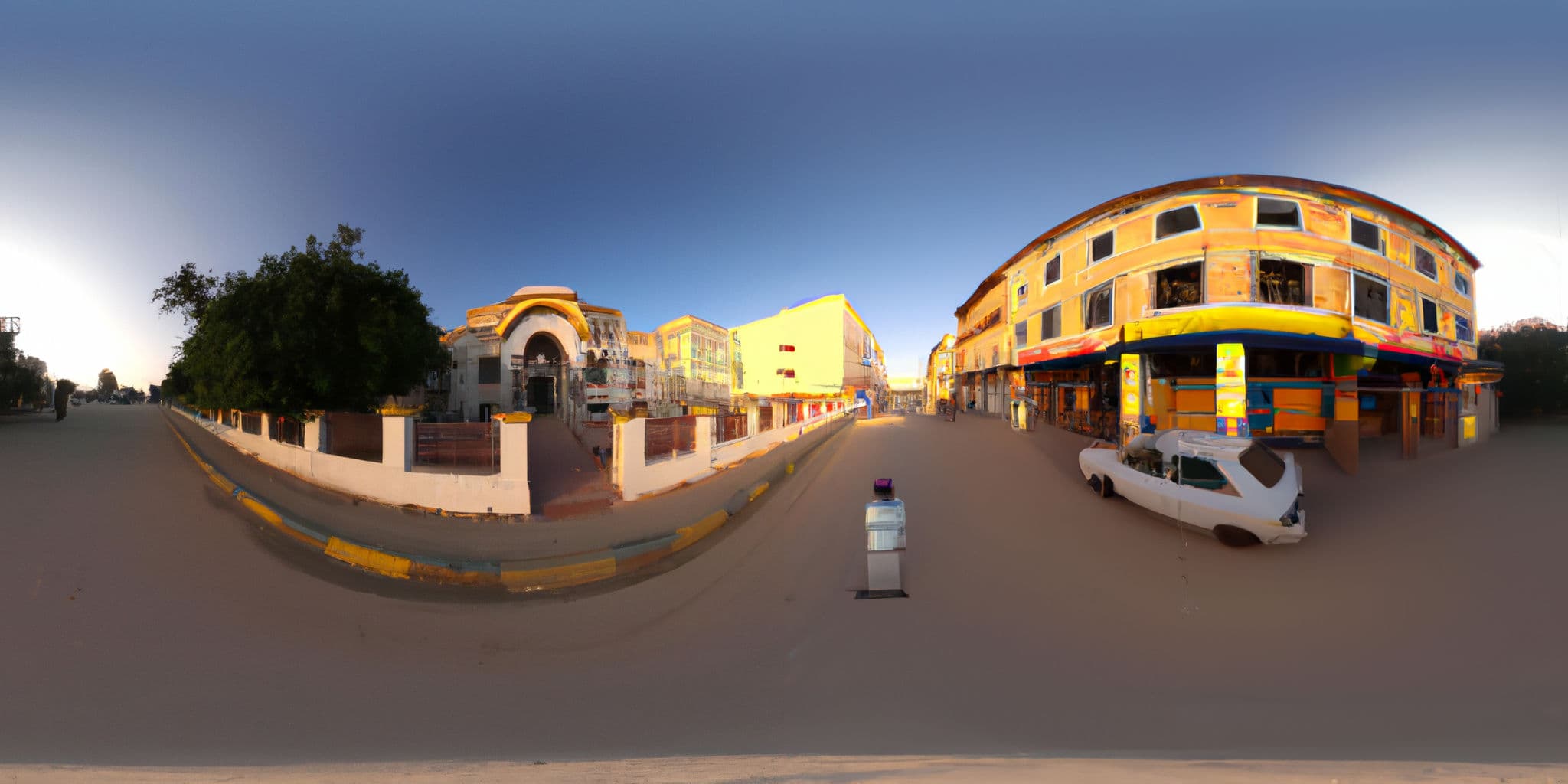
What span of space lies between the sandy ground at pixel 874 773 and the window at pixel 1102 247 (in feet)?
24.9

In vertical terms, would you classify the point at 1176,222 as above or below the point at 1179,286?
above

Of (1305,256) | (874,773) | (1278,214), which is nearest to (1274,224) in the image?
(1278,214)

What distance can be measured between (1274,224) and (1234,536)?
4816mm

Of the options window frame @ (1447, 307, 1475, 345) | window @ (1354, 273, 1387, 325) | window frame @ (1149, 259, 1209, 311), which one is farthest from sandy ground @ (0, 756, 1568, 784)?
window frame @ (1447, 307, 1475, 345)

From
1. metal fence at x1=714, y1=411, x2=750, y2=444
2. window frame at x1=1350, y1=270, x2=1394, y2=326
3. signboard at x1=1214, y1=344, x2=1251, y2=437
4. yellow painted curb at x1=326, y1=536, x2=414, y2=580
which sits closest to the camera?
yellow painted curb at x1=326, y1=536, x2=414, y2=580

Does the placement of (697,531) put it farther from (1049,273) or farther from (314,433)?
(1049,273)

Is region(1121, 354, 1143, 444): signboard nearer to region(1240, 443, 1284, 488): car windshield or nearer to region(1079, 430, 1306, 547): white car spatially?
region(1079, 430, 1306, 547): white car

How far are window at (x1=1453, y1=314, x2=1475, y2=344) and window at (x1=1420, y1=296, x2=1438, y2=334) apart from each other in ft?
1.74

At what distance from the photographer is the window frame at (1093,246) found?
791 cm

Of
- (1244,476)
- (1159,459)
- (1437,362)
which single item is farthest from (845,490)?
(1437,362)

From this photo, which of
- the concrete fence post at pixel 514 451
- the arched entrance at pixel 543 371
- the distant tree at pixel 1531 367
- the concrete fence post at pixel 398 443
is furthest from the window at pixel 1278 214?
the arched entrance at pixel 543 371

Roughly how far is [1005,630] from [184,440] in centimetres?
2261

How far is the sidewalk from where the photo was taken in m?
4.85

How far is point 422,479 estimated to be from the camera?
5926mm
